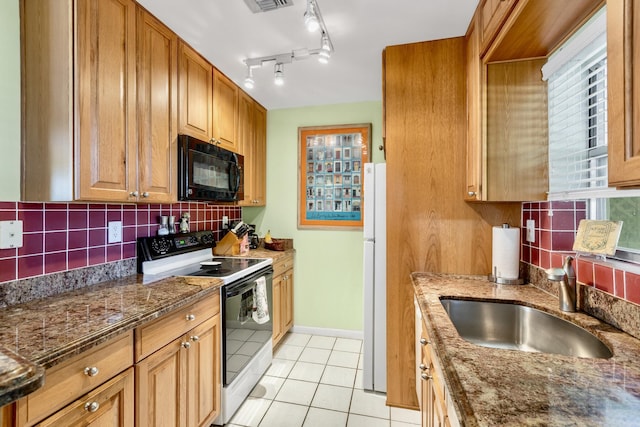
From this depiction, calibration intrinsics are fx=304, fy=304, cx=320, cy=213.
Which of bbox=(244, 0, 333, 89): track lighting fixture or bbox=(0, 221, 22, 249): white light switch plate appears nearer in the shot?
bbox=(0, 221, 22, 249): white light switch plate

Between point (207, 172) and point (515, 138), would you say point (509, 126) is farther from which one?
point (207, 172)

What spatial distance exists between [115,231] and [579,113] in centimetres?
246

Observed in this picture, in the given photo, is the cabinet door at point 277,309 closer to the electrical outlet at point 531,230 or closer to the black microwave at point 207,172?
the black microwave at point 207,172

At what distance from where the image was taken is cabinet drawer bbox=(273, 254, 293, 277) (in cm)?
269

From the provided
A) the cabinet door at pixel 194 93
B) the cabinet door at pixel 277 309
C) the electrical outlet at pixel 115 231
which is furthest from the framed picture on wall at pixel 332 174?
the electrical outlet at pixel 115 231

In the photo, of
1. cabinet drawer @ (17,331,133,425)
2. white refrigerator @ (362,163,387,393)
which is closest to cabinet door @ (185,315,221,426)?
cabinet drawer @ (17,331,133,425)

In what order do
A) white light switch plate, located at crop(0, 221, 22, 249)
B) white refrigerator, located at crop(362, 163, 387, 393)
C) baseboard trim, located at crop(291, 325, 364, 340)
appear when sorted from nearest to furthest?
1. white light switch plate, located at crop(0, 221, 22, 249)
2. white refrigerator, located at crop(362, 163, 387, 393)
3. baseboard trim, located at crop(291, 325, 364, 340)

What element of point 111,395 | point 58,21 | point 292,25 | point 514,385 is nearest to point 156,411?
point 111,395

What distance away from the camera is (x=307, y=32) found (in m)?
1.85

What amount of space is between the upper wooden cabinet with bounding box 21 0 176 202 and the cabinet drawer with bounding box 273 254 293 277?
1.39m

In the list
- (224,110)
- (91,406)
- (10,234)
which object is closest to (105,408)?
(91,406)

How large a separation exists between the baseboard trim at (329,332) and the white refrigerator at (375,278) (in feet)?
2.94

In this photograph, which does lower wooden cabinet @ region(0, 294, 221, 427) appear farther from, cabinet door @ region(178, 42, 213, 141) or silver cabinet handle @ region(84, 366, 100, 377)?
cabinet door @ region(178, 42, 213, 141)

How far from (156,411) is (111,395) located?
0.31 m
